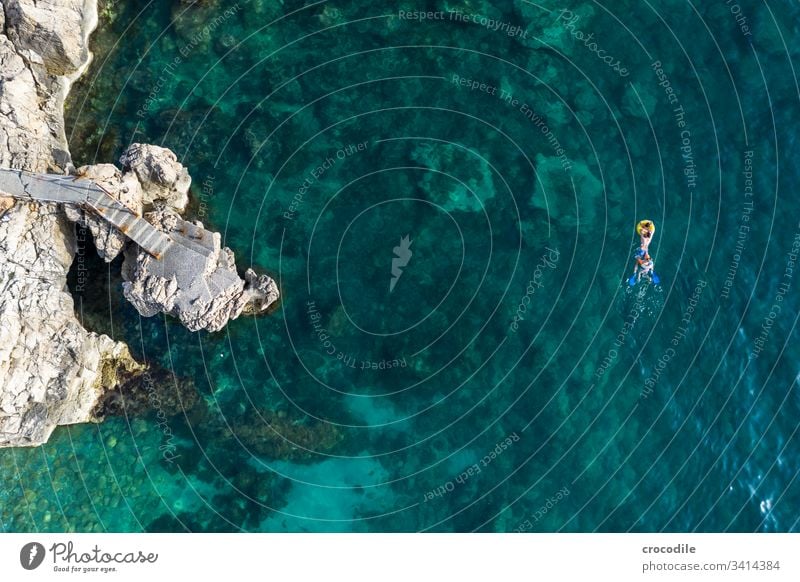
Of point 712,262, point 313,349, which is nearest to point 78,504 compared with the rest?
point 313,349

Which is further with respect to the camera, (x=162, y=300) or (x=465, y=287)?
(x=465, y=287)

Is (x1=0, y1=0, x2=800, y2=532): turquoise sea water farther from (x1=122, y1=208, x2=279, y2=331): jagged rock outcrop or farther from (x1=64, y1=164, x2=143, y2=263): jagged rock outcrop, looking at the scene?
(x1=64, y1=164, x2=143, y2=263): jagged rock outcrop

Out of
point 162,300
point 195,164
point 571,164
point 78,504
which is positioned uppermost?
point 571,164

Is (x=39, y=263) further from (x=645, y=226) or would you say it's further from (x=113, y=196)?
(x=645, y=226)

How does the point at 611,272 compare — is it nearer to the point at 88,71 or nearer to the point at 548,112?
the point at 548,112

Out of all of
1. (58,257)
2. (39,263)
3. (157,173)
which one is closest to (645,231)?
(157,173)

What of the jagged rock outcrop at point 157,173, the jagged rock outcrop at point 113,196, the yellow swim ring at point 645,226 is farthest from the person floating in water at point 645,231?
the jagged rock outcrop at point 113,196

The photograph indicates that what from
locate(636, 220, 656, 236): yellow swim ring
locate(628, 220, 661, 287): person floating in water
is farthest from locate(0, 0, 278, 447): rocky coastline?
locate(636, 220, 656, 236): yellow swim ring

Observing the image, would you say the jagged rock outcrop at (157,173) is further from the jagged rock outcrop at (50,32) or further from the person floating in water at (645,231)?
the person floating in water at (645,231)
